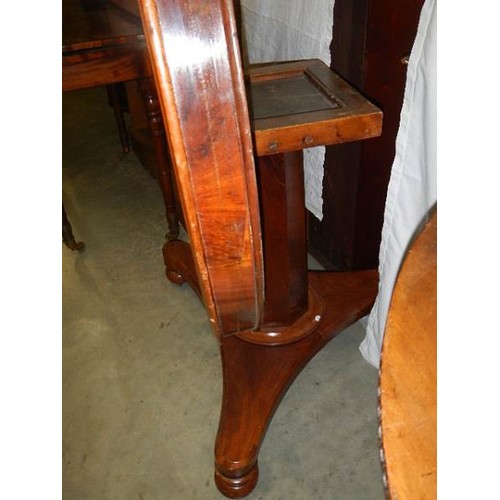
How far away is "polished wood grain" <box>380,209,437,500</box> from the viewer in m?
0.36

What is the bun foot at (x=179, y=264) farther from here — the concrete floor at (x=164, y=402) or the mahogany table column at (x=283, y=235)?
the mahogany table column at (x=283, y=235)

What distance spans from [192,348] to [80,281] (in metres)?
0.51

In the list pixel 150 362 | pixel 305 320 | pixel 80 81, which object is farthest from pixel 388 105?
pixel 150 362

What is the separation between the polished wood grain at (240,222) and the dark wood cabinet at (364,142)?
126mm

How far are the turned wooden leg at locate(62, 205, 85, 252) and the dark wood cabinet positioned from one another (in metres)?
0.82

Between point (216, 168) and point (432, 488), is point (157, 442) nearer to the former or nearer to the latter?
point (216, 168)

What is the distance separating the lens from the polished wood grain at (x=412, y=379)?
1.20 ft

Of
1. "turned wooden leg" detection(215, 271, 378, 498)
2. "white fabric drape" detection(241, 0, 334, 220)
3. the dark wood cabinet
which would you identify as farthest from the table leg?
"turned wooden leg" detection(215, 271, 378, 498)

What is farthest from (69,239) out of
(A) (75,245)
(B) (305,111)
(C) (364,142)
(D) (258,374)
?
(B) (305,111)

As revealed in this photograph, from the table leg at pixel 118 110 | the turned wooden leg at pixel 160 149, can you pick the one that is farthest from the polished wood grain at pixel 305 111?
the table leg at pixel 118 110

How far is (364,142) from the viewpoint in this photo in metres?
1.25

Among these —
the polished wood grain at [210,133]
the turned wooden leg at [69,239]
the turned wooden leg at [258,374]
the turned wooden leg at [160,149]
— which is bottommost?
the turned wooden leg at [69,239]

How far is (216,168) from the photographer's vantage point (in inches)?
22.5

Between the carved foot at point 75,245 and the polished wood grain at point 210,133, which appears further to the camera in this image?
the carved foot at point 75,245
